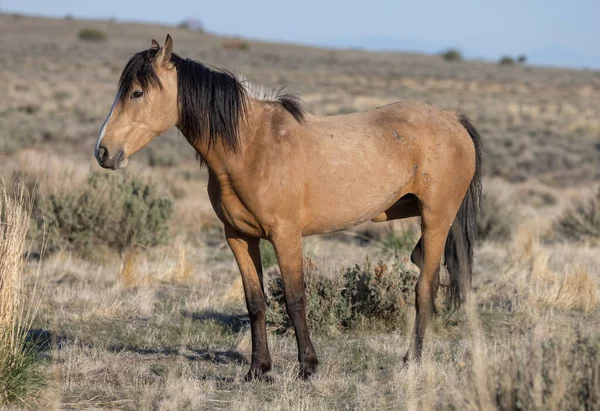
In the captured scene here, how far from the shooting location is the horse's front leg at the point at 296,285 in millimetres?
5320

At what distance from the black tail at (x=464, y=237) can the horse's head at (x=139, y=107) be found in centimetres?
277

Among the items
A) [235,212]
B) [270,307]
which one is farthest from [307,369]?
[270,307]

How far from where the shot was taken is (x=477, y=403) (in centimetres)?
372

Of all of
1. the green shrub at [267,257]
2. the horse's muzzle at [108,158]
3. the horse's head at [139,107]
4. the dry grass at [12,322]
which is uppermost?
the horse's head at [139,107]

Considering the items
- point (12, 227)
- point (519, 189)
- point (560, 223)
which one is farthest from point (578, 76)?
point (12, 227)

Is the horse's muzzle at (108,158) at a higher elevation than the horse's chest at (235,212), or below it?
higher

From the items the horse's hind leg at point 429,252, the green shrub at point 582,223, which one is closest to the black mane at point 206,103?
the horse's hind leg at point 429,252

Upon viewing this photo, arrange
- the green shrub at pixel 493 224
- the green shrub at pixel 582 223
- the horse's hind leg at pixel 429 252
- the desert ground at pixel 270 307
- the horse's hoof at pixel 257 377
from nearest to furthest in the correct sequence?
the desert ground at pixel 270 307 < the horse's hoof at pixel 257 377 < the horse's hind leg at pixel 429 252 < the green shrub at pixel 582 223 < the green shrub at pixel 493 224

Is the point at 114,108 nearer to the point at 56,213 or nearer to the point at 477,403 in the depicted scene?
the point at 477,403

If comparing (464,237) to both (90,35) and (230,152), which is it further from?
(90,35)

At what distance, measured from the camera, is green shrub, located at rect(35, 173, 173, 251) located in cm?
1012

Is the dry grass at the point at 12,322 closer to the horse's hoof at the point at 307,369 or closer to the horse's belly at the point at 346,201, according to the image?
the horse's hoof at the point at 307,369

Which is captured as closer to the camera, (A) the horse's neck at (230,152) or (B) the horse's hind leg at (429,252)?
(A) the horse's neck at (230,152)

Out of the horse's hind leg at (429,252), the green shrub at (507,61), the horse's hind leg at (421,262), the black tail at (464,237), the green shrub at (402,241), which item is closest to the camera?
the horse's hind leg at (429,252)
